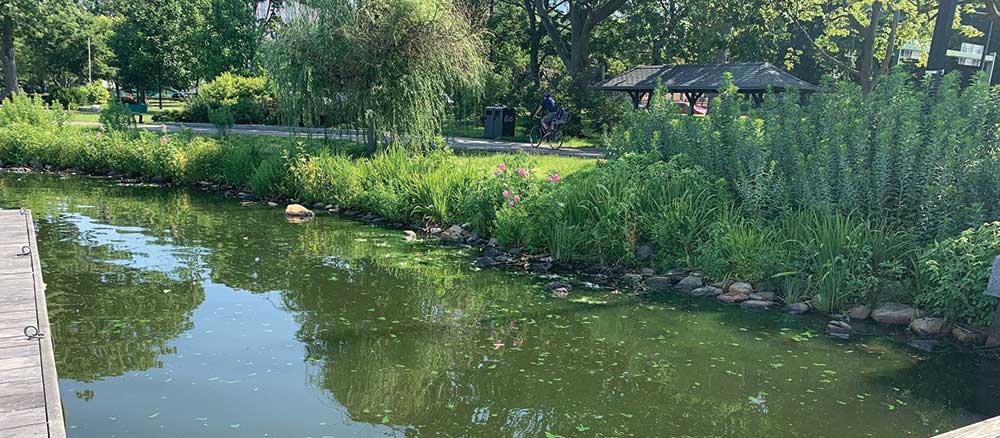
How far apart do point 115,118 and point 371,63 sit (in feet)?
24.7

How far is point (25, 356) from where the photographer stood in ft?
13.3

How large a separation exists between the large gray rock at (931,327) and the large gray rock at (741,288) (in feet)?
5.25

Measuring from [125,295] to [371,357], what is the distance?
124 inches

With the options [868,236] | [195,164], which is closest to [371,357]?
[868,236]

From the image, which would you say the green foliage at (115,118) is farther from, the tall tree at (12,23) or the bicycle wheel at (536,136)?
the tall tree at (12,23)

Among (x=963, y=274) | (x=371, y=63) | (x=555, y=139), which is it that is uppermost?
(x=371, y=63)

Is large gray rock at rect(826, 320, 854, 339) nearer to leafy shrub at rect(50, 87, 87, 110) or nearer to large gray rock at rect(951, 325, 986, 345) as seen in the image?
large gray rock at rect(951, 325, 986, 345)

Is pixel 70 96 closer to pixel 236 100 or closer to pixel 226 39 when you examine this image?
pixel 226 39

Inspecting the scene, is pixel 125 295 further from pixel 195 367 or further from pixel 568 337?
pixel 568 337

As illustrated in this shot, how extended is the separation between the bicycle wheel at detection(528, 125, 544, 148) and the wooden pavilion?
2548mm

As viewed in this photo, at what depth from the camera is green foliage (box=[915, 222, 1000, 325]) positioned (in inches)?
244

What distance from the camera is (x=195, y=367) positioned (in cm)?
535

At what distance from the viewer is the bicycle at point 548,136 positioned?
20.1 metres

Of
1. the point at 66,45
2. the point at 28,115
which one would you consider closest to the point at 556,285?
the point at 28,115
